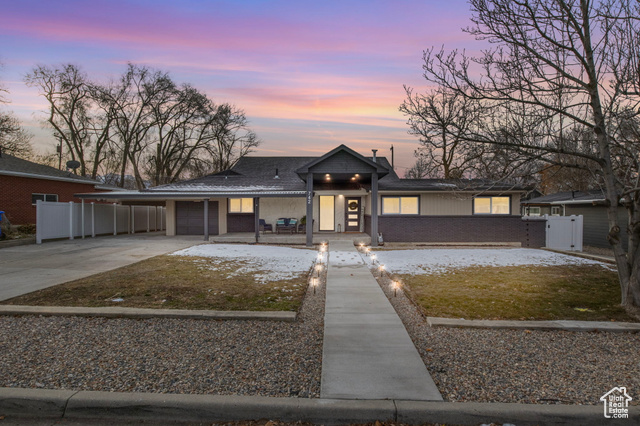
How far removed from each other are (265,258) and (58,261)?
6564 mm

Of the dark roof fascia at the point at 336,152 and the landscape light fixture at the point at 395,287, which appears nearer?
the landscape light fixture at the point at 395,287

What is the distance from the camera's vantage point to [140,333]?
4.65 metres

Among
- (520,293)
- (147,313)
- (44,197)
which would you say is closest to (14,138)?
(44,197)

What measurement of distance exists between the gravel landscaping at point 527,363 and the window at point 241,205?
16.0 metres

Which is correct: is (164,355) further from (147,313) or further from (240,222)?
(240,222)

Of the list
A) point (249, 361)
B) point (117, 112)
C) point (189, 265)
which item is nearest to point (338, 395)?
point (249, 361)

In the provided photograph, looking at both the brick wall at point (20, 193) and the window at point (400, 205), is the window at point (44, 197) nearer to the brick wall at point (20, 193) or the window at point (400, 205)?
the brick wall at point (20, 193)

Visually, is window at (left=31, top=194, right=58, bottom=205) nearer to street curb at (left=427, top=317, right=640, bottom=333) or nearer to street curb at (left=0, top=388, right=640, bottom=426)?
street curb at (left=0, top=388, right=640, bottom=426)

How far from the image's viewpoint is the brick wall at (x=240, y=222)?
19969mm

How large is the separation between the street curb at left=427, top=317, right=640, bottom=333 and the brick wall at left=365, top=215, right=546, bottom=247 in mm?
11527

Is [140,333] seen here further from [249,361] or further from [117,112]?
[117,112]

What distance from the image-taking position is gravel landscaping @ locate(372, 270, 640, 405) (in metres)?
3.14

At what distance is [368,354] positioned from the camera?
3977 mm

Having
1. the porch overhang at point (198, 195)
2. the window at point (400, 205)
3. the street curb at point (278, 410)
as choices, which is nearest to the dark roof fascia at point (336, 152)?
the porch overhang at point (198, 195)
